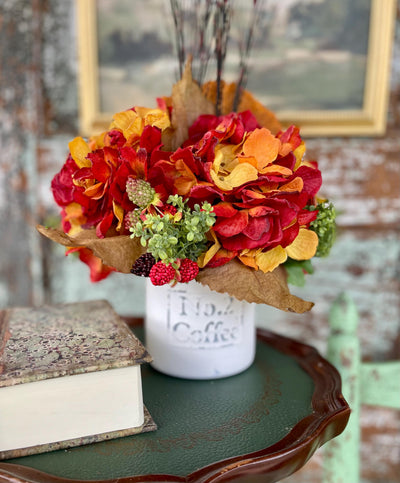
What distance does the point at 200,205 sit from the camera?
52 centimetres

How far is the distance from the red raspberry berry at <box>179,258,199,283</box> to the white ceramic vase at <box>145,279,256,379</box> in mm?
88

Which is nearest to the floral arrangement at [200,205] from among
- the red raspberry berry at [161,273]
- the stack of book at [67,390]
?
the red raspberry berry at [161,273]

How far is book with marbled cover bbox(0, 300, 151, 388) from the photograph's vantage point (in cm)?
47

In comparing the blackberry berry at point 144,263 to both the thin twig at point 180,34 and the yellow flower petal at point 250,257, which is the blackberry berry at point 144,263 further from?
the thin twig at point 180,34

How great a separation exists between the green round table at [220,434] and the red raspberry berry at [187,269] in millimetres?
182

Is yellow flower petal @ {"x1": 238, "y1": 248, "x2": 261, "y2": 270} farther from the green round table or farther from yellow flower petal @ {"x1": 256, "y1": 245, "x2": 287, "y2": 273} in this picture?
the green round table

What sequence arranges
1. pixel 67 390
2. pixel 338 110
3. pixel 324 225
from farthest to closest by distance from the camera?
pixel 338 110
pixel 324 225
pixel 67 390

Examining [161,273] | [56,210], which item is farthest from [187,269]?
[56,210]

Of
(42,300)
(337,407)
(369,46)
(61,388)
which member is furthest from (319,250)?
(42,300)

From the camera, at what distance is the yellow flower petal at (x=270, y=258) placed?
0.52 metres

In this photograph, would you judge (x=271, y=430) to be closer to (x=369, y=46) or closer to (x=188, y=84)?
(x=188, y=84)

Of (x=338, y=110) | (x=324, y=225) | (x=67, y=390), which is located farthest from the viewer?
(x=338, y=110)

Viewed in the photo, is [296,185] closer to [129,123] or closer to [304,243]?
[304,243]

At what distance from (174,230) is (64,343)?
19 cm
